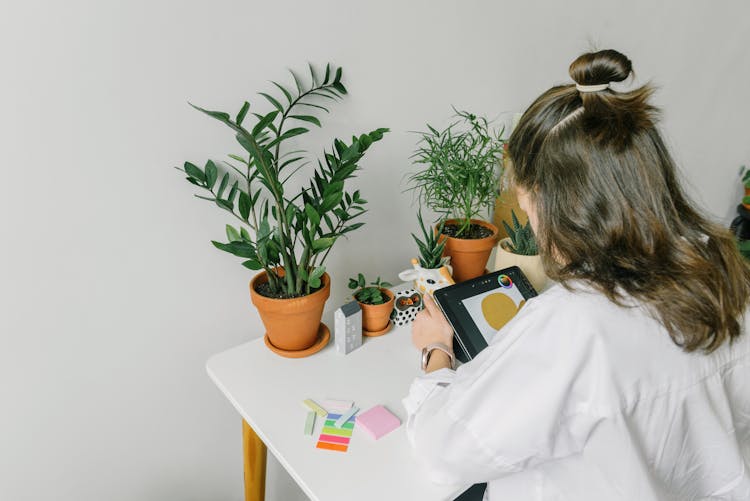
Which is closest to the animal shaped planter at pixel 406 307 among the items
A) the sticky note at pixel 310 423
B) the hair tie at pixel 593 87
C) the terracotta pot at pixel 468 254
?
the terracotta pot at pixel 468 254

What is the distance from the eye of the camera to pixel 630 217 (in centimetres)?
72

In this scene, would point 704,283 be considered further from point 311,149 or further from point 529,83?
point 529,83

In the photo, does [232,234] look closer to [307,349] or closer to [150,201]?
[150,201]

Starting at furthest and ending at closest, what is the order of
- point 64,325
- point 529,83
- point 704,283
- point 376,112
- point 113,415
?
point 529,83, point 376,112, point 113,415, point 64,325, point 704,283

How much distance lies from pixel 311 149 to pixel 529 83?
802mm

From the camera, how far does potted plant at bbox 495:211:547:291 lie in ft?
4.24

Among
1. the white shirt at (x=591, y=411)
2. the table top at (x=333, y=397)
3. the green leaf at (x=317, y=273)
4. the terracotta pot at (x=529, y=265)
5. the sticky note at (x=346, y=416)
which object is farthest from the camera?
the terracotta pot at (x=529, y=265)

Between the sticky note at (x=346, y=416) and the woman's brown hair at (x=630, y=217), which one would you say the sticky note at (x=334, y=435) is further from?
the woman's brown hair at (x=630, y=217)

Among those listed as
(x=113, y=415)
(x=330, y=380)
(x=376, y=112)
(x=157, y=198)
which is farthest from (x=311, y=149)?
(x=113, y=415)

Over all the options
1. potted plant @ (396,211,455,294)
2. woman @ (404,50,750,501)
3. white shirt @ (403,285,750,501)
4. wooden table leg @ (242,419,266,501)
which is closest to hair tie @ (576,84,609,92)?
woman @ (404,50,750,501)

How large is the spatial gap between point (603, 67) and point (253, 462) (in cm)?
101

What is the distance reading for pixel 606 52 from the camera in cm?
73

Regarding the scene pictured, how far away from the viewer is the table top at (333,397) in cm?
82

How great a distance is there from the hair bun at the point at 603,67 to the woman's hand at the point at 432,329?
536 millimetres
